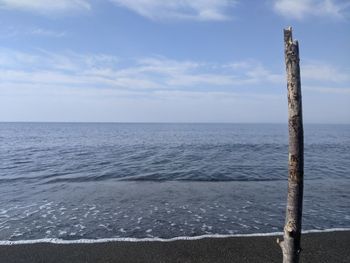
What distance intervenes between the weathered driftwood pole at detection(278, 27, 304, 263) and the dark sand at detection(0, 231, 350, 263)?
351 cm

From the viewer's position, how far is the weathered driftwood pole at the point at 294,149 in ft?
14.7

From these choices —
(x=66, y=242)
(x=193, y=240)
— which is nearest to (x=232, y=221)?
(x=193, y=240)

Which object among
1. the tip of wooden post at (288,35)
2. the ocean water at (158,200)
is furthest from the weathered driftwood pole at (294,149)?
the ocean water at (158,200)

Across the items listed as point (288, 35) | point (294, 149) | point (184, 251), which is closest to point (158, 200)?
point (184, 251)

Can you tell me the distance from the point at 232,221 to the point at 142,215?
11.3 ft

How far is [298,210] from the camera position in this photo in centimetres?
478

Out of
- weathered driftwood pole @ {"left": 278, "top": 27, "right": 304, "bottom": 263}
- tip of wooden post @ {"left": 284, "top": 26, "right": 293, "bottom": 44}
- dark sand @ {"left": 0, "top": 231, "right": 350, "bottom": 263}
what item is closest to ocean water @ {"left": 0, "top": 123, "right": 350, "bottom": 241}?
dark sand @ {"left": 0, "top": 231, "right": 350, "bottom": 263}

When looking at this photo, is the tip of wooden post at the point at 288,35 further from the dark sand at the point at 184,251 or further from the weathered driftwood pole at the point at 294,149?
the dark sand at the point at 184,251

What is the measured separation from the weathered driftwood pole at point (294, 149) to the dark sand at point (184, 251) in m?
3.51

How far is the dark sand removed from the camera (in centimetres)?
803

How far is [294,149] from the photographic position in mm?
4617

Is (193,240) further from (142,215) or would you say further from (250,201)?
(250,201)

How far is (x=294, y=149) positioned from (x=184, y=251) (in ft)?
16.9

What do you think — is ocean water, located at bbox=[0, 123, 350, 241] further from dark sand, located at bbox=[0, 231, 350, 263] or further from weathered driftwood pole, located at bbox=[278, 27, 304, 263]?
weathered driftwood pole, located at bbox=[278, 27, 304, 263]
